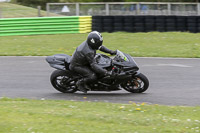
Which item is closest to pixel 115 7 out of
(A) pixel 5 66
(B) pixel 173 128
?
(A) pixel 5 66

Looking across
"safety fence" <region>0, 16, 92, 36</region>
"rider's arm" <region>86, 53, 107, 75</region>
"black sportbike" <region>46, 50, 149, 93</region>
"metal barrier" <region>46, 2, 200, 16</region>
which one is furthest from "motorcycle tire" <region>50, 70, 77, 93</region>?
"metal barrier" <region>46, 2, 200, 16</region>

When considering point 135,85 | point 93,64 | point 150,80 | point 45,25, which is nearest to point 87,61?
point 93,64

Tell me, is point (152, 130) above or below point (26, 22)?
below

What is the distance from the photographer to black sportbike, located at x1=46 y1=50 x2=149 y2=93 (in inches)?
363

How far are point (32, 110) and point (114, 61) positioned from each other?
2.54 m

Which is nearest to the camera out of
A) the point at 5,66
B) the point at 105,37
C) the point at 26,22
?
the point at 5,66

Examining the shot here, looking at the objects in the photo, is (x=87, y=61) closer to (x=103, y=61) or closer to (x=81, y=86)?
(x=103, y=61)

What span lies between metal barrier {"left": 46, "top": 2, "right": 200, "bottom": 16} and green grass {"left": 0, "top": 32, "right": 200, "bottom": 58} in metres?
1.73

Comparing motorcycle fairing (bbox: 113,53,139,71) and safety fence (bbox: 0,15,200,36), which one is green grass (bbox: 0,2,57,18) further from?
motorcycle fairing (bbox: 113,53,139,71)

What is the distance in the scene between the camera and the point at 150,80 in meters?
11.1

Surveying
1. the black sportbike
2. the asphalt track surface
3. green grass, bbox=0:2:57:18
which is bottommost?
the asphalt track surface

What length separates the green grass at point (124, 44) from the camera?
1599 centimetres

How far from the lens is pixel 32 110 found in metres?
7.56

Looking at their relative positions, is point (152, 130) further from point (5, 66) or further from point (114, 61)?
point (5, 66)
